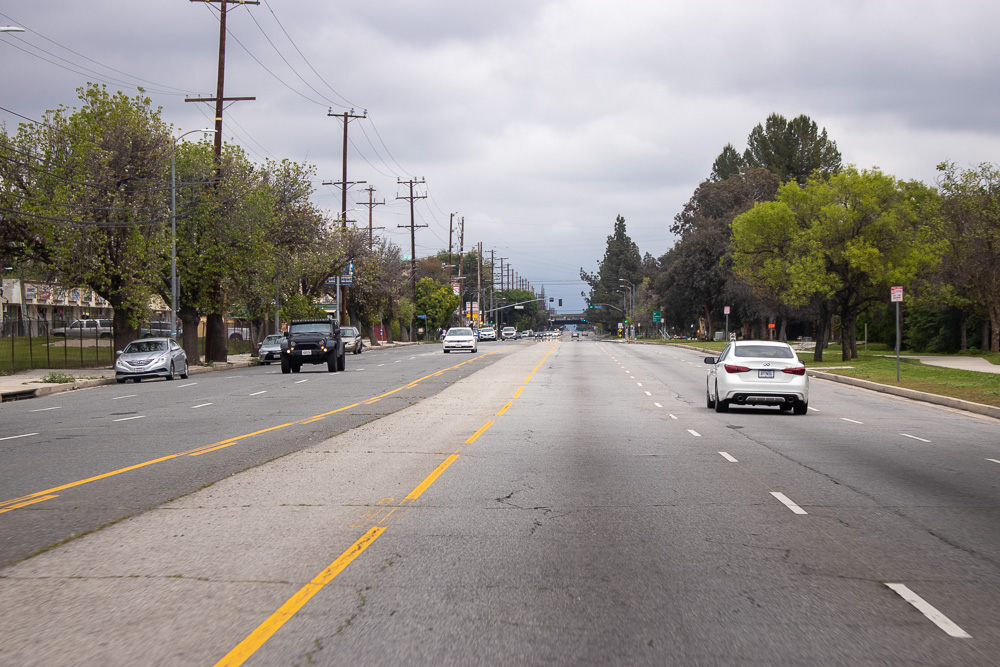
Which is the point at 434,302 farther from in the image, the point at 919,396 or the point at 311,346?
the point at 919,396

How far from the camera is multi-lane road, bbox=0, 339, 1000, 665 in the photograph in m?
5.31

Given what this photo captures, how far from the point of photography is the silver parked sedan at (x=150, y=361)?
35.1 m

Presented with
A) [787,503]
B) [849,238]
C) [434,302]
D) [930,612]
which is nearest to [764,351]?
[787,503]

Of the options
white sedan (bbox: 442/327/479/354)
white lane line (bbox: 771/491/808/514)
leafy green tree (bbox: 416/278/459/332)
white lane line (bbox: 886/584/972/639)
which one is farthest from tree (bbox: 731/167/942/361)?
leafy green tree (bbox: 416/278/459/332)

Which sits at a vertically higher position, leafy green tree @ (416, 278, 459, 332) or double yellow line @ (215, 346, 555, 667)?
leafy green tree @ (416, 278, 459, 332)

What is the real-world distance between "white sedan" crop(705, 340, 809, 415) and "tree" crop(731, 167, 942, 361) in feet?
76.5

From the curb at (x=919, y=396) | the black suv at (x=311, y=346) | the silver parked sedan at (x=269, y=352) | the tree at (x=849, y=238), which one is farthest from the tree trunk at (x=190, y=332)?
the curb at (x=919, y=396)

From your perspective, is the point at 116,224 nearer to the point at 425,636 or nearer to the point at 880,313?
the point at 425,636

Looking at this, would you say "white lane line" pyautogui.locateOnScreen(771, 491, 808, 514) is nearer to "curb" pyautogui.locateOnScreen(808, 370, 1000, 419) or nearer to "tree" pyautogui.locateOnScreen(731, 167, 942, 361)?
"curb" pyautogui.locateOnScreen(808, 370, 1000, 419)

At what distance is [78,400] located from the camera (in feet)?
85.9

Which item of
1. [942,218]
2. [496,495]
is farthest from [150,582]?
[942,218]

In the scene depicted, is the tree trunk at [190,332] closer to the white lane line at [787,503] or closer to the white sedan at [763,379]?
the white sedan at [763,379]

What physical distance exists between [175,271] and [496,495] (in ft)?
115

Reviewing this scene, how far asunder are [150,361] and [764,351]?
23.6 meters
